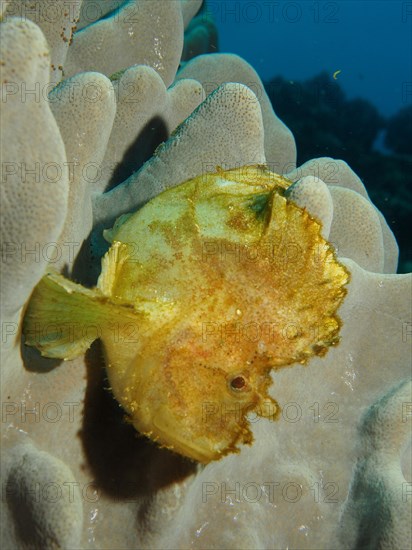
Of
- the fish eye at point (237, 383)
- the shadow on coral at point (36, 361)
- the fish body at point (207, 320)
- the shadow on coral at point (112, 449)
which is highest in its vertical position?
the fish body at point (207, 320)

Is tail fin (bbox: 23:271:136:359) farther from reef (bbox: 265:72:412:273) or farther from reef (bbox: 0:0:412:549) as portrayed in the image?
reef (bbox: 265:72:412:273)

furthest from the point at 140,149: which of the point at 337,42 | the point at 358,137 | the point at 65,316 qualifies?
the point at 337,42

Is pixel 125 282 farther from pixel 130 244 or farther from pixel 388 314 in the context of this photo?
pixel 388 314

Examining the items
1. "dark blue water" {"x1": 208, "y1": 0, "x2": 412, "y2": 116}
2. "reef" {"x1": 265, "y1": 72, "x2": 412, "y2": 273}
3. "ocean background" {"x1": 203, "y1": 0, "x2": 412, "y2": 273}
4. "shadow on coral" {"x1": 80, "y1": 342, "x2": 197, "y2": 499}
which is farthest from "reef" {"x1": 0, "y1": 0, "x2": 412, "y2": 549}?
"dark blue water" {"x1": 208, "y1": 0, "x2": 412, "y2": 116}

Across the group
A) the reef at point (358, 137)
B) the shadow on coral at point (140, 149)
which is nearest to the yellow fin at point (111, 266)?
the shadow on coral at point (140, 149)

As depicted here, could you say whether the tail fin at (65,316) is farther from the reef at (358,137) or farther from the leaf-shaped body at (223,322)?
the reef at (358,137)

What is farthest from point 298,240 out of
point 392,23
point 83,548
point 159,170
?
point 392,23
